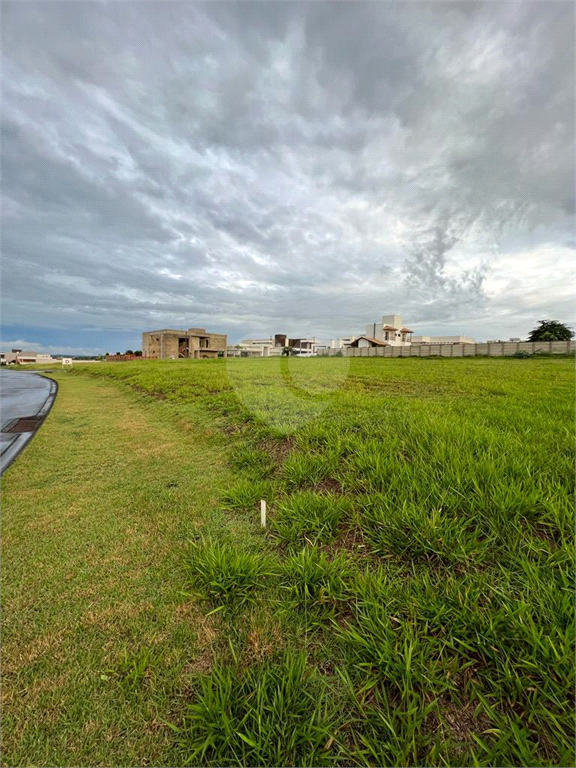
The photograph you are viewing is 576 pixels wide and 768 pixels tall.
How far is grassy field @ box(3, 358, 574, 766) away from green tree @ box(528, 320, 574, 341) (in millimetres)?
49353

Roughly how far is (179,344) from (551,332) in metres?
54.6

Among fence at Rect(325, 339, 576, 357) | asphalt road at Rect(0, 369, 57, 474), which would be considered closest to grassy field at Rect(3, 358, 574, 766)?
asphalt road at Rect(0, 369, 57, 474)

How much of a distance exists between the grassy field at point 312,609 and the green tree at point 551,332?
162ft

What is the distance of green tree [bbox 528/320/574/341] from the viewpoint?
41531mm

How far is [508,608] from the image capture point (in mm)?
1574

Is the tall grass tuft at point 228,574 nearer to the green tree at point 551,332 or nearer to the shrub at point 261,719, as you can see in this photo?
the shrub at point 261,719

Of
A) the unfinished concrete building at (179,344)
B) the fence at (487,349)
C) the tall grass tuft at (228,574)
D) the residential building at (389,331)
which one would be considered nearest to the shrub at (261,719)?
the tall grass tuft at (228,574)

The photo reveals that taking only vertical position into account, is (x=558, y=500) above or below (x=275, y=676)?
above

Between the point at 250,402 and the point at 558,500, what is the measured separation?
536 centimetres

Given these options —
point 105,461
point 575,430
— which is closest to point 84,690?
point 105,461

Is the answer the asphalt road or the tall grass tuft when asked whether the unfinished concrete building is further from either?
the tall grass tuft

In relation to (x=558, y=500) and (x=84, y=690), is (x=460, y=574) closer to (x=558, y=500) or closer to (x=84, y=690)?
(x=558, y=500)

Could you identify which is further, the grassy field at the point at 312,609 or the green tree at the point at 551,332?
the green tree at the point at 551,332

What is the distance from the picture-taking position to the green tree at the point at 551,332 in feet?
136
